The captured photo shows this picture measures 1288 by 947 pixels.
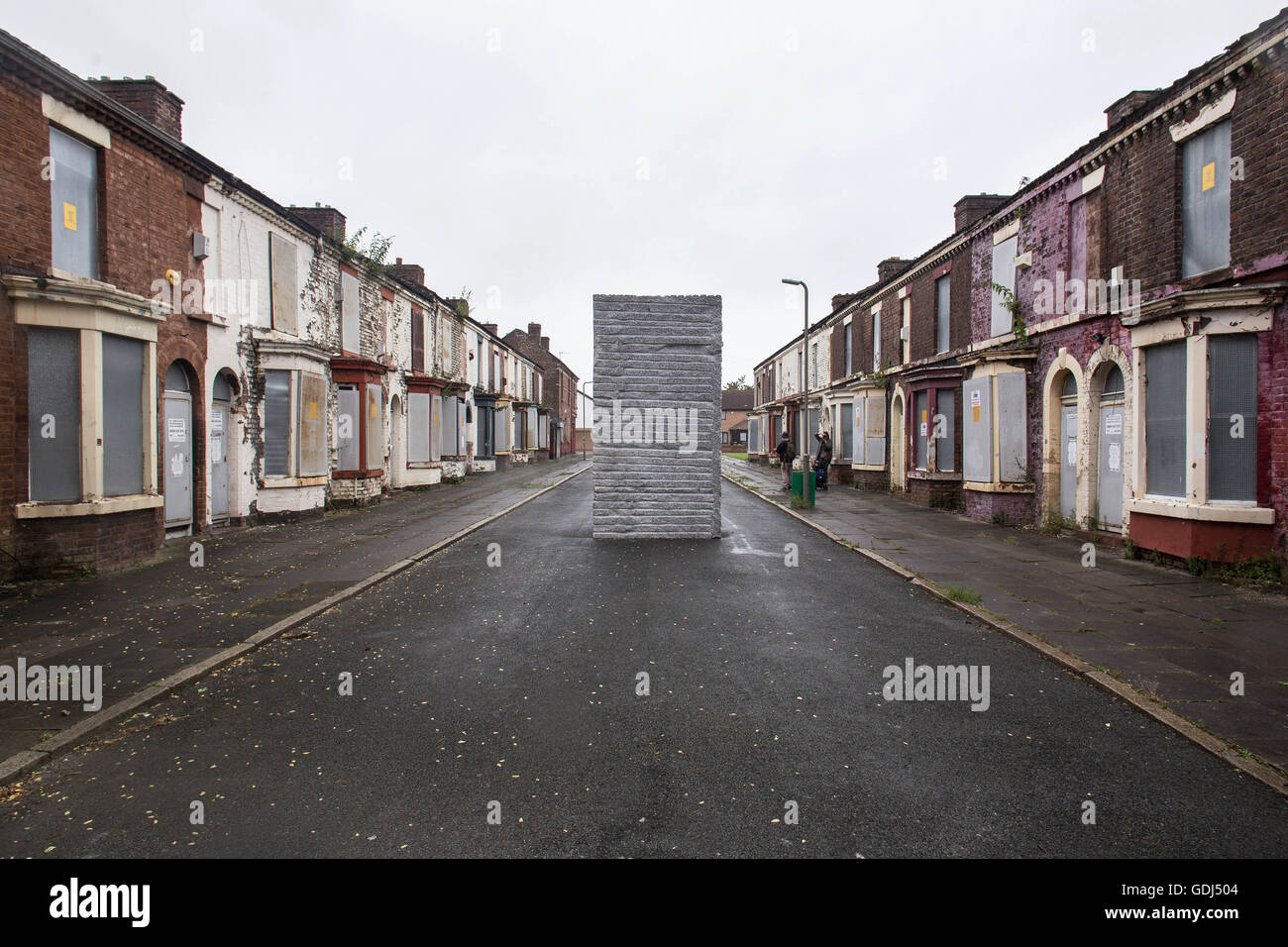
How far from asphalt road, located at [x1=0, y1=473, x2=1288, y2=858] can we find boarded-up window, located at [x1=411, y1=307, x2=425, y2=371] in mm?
21642

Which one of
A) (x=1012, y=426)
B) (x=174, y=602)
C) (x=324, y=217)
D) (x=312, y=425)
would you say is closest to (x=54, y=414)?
(x=174, y=602)

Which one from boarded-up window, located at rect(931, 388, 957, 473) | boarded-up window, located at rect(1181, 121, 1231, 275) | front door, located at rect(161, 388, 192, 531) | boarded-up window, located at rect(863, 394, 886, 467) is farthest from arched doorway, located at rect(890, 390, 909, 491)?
front door, located at rect(161, 388, 192, 531)

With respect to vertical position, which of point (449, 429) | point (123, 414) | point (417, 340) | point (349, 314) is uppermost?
Answer: point (417, 340)

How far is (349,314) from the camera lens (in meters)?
21.3

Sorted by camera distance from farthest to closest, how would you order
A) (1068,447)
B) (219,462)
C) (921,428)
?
(921,428), (219,462), (1068,447)

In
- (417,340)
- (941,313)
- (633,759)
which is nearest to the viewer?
(633,759)

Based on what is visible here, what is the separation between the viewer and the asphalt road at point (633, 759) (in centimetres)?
344

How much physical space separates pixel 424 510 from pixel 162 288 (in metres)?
8.23

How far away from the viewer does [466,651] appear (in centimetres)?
654

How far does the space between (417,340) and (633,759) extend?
26140mm

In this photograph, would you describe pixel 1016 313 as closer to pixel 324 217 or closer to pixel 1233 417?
pixel 1233 417

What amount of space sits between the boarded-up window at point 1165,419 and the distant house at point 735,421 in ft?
279
